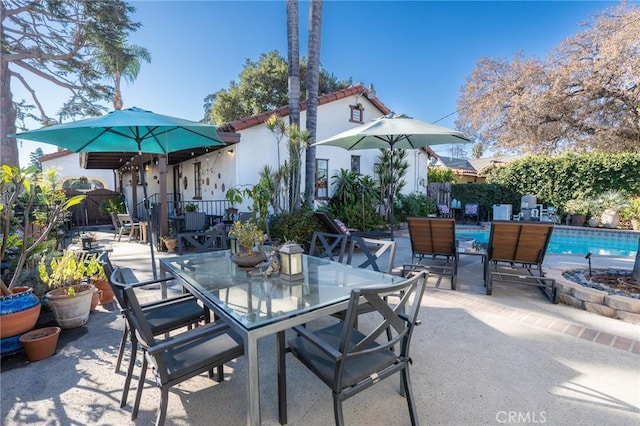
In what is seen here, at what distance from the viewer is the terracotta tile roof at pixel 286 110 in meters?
8.52

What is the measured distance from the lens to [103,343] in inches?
114

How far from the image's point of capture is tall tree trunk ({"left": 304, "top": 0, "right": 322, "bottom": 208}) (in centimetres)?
770

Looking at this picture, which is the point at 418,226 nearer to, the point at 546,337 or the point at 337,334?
the point at 546,337

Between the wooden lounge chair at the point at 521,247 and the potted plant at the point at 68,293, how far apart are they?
490 cm

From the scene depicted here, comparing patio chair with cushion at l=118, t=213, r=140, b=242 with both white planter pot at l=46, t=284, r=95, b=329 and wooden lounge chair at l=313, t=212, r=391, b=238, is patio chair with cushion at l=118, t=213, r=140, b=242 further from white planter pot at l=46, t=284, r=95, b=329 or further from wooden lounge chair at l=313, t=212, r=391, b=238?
white planter pot at l=46, t=284, r=95, b=329

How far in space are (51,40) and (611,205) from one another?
64.1 ft

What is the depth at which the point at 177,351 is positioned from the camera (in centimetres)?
193

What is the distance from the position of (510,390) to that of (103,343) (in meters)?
3.56

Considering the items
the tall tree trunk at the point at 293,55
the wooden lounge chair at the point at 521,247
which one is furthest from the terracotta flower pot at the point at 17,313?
the tall tree trunk at the point at 293,55

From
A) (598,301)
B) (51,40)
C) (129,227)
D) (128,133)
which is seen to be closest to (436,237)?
(598,301)

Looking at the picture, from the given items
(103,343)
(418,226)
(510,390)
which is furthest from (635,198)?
(103,343)

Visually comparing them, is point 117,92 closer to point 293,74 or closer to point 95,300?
point 293,74

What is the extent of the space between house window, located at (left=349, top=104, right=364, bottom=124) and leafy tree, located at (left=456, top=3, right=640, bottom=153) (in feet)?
19.8

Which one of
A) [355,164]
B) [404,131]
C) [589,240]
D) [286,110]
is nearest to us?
[404,131]
